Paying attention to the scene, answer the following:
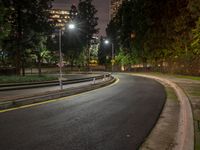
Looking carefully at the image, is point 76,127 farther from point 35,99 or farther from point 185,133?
point 35,99

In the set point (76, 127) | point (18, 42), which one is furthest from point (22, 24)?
point (76, 127)

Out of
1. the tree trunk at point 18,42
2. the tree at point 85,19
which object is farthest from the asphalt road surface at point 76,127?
the tree at point 85,19

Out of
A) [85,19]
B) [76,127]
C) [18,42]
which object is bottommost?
[76,127]

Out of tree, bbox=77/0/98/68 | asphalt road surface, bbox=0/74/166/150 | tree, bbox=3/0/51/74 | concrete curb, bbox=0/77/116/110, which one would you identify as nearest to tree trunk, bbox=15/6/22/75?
tree, bbox=3/0/51/74

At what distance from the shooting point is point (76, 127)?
891cm

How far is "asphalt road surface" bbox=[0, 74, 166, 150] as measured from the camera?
701 centimetres

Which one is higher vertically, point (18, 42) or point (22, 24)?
point (22, 24)

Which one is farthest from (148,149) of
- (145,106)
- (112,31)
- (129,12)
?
(112,31)

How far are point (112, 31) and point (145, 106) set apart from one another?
96548 millimetres

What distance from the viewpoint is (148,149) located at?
6789mm

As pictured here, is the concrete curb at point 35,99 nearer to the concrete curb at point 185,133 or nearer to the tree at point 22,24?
the concrete curb at point 185,133

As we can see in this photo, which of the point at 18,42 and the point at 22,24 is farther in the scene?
the point at 22,24

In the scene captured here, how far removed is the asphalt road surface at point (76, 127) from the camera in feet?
23.0

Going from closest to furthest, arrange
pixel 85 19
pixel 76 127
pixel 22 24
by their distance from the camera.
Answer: pixel 76 127, pixel 22 24, pixel 85 19
